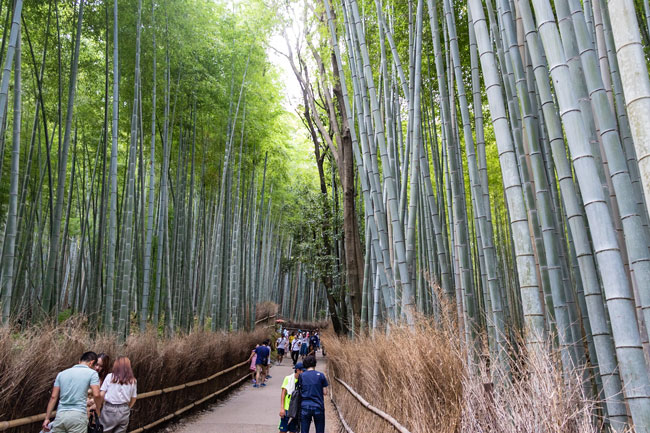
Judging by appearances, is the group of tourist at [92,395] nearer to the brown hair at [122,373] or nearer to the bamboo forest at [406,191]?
the brown hair at [122,373]

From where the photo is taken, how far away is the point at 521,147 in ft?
8.47

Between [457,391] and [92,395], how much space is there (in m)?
2.03

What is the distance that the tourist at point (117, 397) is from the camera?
3.01 m

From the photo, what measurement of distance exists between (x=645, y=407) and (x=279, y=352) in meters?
12.6

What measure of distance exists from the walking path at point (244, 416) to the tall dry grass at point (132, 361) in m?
0.25

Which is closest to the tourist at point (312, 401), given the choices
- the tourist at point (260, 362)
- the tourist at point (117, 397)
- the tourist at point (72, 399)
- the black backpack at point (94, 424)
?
the tourist at point (117, 397)

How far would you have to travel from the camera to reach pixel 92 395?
2689 mm

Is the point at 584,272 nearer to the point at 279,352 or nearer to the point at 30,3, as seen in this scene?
the point at 30,3

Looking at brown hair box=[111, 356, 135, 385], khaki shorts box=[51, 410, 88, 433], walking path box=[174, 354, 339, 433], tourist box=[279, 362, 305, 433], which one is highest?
brown hair box=[111, 356, 135, 385]

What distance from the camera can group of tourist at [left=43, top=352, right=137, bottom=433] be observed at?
250cm

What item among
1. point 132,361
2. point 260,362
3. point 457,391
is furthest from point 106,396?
point 260,362

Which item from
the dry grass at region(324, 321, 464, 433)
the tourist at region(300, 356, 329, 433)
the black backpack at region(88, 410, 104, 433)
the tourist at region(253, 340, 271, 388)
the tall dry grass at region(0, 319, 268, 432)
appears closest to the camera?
the dry grass at region(324, 321, 464, 433)

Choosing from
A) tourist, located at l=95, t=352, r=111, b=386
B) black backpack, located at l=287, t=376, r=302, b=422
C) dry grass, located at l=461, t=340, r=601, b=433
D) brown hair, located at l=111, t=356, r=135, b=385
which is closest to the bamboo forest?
dry grass, located at l=461, t=340, r=601, b=433

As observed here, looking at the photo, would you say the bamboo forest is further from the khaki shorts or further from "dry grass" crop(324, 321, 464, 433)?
the khaki shorts
